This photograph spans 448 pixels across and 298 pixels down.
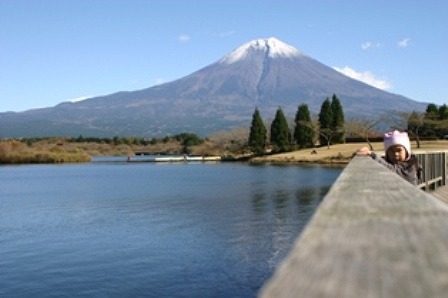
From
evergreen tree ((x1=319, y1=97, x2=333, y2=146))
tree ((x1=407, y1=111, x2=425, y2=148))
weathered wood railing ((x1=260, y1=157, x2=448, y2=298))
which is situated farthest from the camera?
evergreen tree ((x1=319, y1=97, x2=333, y2=146))

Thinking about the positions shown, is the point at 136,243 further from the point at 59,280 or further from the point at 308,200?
the point at 308,200

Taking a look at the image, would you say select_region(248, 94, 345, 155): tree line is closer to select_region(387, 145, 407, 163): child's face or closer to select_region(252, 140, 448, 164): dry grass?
select_region(252, 140, 448, 164): dry grass

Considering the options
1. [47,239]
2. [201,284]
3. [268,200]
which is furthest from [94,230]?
[268,200]

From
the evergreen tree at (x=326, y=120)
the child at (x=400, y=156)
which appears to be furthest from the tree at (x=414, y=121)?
the child at (x=400, y=156)

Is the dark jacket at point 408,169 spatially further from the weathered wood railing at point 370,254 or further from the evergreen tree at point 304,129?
the evergreen tree at point 304,129

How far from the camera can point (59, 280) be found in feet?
41.3


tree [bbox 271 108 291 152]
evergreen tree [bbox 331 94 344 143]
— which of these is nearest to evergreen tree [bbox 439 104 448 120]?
evergreen tree [bbox 331 94 344 143]

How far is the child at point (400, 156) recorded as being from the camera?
5.27 m

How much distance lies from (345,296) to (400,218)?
30.6 inches

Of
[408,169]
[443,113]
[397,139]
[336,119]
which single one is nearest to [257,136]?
[336,119]

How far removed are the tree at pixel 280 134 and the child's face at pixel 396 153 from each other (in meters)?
85.0

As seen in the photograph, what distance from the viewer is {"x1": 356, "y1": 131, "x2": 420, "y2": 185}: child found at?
17.3 ft

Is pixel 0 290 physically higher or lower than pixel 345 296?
lower

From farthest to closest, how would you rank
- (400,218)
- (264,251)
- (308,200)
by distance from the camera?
(308,200), (264,251), (400,218)
